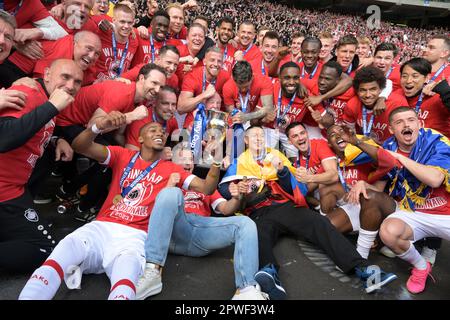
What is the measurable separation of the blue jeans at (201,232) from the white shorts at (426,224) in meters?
1.43

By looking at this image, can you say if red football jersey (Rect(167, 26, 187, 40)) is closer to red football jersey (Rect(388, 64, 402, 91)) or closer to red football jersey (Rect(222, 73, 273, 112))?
red football jersey (Rect(222, 73, 273, 112))

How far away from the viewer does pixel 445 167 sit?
3.13m

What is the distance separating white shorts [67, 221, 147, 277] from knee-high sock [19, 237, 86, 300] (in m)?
0.08

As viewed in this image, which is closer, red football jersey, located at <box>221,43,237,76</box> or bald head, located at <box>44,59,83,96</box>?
bald head, located at <box>44,59,83,96</box>

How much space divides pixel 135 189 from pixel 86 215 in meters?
1.07

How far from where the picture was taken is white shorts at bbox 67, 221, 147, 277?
2654mm

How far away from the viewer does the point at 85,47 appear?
3.66m

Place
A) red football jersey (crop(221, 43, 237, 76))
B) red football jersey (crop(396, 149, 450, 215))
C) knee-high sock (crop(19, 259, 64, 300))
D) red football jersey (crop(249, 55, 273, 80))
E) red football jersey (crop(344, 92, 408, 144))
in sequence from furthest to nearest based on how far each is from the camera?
red football jersey (crop(221, 43, 237, 76)), red football jersey (crop(249, 55, 273, 80)), red football jersey (crop(344, 92, 408, 144)), red football jersey (crop(396, 149, 450, 215)), knee-high sock (crop(19, 259, 64, 300))

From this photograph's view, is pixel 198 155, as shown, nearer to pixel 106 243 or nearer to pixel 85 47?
pixel 85 47

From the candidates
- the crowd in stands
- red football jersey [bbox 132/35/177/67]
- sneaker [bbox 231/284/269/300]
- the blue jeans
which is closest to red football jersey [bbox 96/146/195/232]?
the crowd in stands

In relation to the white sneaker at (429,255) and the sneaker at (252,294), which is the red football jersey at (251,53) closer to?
the white sneaker at (429,255)

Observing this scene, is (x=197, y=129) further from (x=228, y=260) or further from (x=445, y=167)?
(x=445, y=167)
